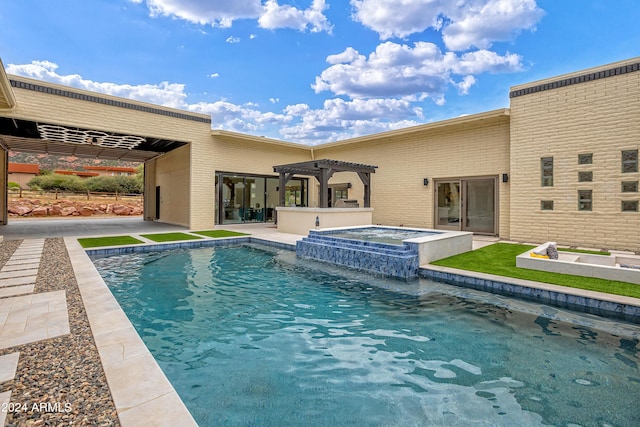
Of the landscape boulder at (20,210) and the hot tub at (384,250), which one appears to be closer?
the hot tub at (384,250)

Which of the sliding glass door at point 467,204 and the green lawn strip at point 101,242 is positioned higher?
the sliding glass door at point 467,204

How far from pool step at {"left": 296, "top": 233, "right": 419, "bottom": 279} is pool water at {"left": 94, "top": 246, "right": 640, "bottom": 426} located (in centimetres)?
72

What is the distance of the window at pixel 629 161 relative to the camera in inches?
306

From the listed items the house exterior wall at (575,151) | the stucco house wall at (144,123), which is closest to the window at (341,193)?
the stucco house wall at (144,123)

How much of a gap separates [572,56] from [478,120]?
2960 mm

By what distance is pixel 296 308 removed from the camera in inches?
174

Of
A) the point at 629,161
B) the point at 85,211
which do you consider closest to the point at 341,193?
the point at 629,161

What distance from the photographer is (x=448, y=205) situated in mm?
11820

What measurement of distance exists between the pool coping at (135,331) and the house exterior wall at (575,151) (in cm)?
518

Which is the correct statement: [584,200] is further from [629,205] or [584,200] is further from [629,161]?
[629,161]

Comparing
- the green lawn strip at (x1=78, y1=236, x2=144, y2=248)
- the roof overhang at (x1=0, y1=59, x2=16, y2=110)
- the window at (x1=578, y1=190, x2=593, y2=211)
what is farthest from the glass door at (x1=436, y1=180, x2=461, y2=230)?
the roof overhang at (x1=0, y1=59, x2=16, y2=110)

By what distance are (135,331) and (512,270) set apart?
5.58 m

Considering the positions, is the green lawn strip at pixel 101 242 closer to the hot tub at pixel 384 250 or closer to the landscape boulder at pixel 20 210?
the hot tub at pixel 384 250

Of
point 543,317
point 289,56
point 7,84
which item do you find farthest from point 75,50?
point 543,317
